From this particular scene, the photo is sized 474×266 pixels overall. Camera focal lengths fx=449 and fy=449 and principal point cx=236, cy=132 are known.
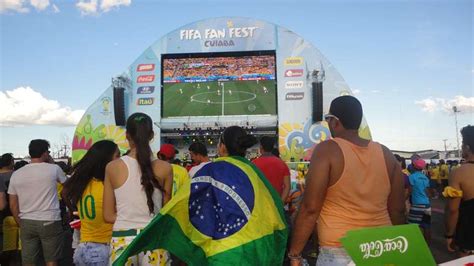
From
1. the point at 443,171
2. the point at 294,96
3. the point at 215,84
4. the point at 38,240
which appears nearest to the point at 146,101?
the point at 215,84

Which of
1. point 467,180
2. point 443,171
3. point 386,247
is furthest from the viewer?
point 443,171

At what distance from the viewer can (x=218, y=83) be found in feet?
79.6

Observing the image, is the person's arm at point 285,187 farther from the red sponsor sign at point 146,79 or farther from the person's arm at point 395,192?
the red sponsor sign at point 146,79

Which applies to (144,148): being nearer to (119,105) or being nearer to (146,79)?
(119,105)

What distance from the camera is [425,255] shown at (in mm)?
1640

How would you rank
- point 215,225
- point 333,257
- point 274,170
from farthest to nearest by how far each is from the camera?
point 274,170
point 215,225
point 333,257

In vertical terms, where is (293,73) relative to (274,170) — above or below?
above

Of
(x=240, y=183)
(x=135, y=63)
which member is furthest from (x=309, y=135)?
(x=240, y=183)

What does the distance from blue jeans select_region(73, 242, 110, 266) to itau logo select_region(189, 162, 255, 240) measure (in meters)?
1.19

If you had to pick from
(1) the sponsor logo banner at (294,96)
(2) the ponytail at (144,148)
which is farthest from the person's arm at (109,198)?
(1) the sponsor logo banner at (294,96)

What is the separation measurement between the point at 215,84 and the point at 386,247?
22.9 metres

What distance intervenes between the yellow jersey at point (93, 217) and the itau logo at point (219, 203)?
1132mm

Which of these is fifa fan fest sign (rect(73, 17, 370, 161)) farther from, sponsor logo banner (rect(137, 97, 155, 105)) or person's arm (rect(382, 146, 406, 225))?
person's arm (rect(382, 146, 406, 225))

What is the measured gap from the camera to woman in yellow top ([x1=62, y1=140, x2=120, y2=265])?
347 centimetres
